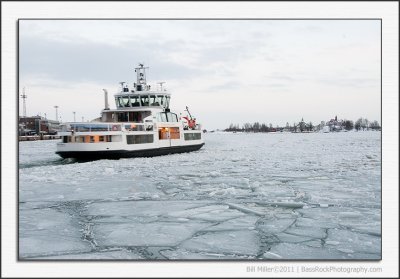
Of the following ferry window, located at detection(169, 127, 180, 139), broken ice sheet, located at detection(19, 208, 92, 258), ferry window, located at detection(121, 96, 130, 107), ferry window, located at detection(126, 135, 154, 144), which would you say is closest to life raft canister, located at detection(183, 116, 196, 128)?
ferry window, located at detection(169, 127, 180, 139)

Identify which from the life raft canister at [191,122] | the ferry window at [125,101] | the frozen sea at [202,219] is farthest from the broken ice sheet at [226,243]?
the life raft canister at [191,122]

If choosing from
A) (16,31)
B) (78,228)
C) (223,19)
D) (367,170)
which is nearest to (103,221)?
(78,228)

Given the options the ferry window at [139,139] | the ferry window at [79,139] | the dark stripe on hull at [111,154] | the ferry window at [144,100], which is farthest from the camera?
the ferry window at [144,100]

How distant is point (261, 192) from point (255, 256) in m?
5.01

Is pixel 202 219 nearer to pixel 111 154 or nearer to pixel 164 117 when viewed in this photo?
pixel 111 154

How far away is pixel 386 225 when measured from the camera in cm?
669

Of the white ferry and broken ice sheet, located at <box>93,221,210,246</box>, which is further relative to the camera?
the white ferry

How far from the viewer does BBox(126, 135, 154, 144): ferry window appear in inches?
985

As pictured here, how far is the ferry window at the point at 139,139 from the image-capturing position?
2502 cm

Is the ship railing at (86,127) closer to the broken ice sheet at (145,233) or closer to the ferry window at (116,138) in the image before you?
the ferry window at (116,138)

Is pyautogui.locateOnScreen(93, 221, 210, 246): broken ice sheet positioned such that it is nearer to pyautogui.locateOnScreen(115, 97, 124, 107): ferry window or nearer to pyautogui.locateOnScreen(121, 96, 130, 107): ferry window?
pyautogui.locateOnScreen(121, 96, 130, 107): ferry window

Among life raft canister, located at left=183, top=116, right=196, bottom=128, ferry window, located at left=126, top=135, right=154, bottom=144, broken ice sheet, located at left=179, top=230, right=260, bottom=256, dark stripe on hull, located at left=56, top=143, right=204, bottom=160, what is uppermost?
life raft canister, located at left=183, top=116, right=196, bottom=128

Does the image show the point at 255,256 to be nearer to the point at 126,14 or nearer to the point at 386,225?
the point at 386,225

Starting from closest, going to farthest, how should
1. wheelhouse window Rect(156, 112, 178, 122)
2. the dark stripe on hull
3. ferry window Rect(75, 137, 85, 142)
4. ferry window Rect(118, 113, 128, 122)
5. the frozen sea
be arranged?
1. the frozen sea
2. the dark stripe on hull
3. ferry window Rect(75, 137, 85, 142)
4. ferry window Rect(118, 113, 128, 122)
5. wheelhouse window Rect(156, 112, 178, 122)
